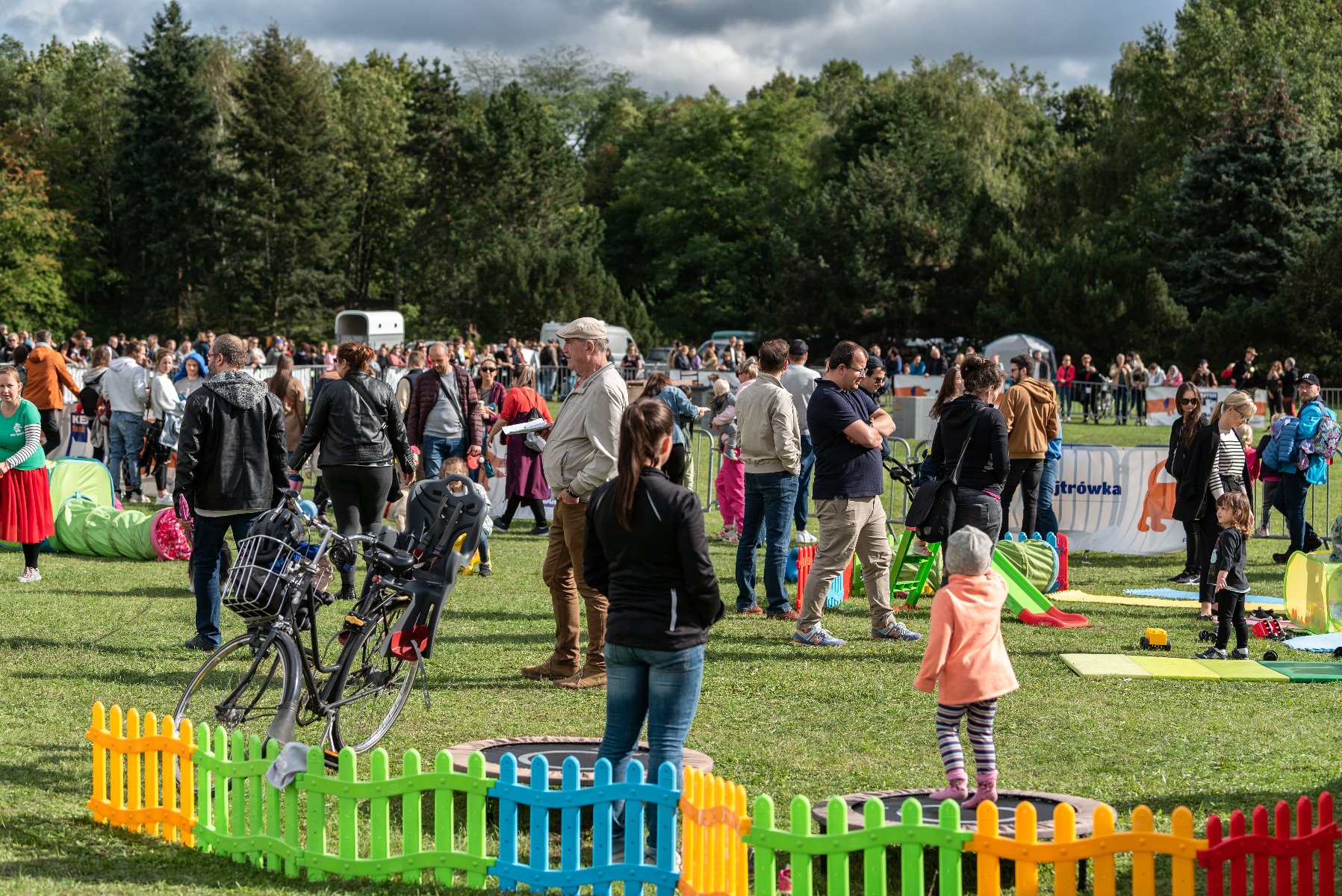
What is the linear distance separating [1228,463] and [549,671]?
5.73 meters

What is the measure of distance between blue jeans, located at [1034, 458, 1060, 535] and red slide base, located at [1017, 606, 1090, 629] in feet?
9.29

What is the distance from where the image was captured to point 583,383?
7629 millimetres

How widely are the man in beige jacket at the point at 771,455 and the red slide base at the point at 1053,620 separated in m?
1.75

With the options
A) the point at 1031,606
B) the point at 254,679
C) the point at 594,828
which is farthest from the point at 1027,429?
the point at 594,828

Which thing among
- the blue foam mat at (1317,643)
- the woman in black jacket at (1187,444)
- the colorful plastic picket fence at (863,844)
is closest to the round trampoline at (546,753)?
the colorful plastic picket fence at (863,844)

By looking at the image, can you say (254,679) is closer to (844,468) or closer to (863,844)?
(863,844)

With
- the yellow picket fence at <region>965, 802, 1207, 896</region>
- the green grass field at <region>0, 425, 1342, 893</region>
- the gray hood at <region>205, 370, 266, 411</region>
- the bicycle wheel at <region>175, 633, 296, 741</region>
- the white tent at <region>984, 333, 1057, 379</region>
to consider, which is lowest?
the green grass field at <region>0, 425, 1342, 893</region>

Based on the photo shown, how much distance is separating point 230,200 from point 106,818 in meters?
56.7

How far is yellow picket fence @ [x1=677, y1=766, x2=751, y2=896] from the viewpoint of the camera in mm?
4684

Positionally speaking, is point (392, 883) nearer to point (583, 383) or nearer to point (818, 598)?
point (583, 383)

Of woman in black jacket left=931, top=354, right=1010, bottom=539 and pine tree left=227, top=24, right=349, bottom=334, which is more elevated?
pine tree left=227, top=24, right=349, bottom=334

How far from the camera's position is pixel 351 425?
9.43 meters

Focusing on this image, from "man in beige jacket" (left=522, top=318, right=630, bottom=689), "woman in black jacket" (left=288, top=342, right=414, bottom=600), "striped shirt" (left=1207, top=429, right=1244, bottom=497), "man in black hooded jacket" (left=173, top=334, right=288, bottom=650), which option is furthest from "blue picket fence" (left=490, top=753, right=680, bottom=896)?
"striped shirt" (left=1207, top=429, right=1244, bottom=497)

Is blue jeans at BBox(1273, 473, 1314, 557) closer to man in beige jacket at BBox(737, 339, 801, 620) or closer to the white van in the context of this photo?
man in beige jacket at BBox(737, 339, 801, 620)
